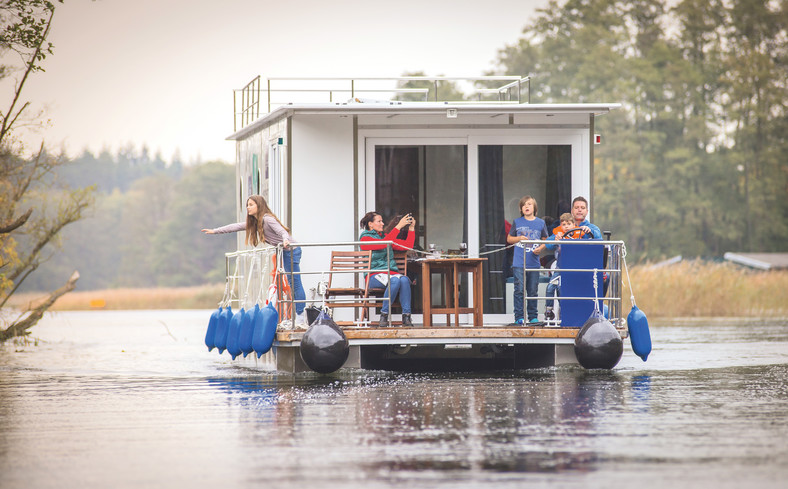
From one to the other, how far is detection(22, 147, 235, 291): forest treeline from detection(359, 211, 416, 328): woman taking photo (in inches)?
2483

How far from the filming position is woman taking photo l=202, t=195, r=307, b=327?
14.0 m

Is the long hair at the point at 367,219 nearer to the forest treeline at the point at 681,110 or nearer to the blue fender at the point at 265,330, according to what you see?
the blue fender at the point at 265,330

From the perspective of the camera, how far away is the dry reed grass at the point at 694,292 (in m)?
31.7

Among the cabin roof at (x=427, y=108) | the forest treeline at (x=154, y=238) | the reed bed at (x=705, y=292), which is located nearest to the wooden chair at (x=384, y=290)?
the cabin roof at (x=427, y=108)

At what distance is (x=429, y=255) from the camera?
14891 mm

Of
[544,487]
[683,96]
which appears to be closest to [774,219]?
[683,96]

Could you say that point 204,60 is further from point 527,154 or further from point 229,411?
point 229,411

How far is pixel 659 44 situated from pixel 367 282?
1610 inches

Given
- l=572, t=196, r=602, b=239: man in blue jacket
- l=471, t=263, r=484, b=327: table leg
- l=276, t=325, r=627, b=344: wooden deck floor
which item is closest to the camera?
l=276, t=325, r=627, b=344: wooden deck floor

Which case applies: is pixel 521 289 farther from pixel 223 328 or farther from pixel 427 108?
pixel 223 328

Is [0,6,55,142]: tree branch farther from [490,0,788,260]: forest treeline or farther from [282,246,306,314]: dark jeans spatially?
[490,0,788,260]: forest treeline

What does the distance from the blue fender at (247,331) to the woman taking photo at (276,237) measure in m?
0.50

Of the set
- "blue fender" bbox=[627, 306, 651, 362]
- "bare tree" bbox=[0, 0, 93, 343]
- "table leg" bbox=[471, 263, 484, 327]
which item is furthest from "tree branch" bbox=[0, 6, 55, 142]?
"blue fender" bbox=[627, 306, 651, 362]

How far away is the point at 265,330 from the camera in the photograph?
13.6 meters
